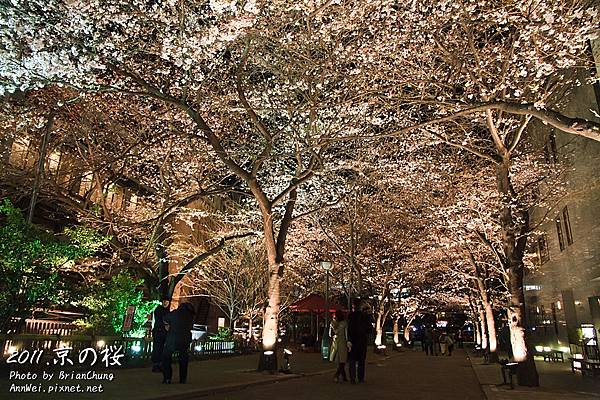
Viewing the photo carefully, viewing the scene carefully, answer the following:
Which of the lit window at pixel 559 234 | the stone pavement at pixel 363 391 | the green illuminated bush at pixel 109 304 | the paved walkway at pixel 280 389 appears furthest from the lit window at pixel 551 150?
the green illuminated bush at pixel 109 304

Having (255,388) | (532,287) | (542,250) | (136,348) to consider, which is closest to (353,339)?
(255,388)

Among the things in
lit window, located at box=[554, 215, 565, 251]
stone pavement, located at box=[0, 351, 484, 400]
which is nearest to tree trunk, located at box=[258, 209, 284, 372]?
stone pavement, located at box=[0, 351, 484, 400]

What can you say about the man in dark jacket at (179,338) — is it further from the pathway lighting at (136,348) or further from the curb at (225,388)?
the pathway lighting at (136,348)

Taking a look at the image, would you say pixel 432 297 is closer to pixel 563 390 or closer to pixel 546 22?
pixel 563 390

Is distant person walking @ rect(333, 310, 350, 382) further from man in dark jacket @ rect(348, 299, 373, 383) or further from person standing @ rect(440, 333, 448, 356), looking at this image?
person standing @ rect(440, 333, 448, 356)

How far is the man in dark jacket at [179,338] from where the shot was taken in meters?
9.46

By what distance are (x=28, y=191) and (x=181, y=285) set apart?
16.5 m

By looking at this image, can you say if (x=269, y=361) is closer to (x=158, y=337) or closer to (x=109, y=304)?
(x=158, y=337)

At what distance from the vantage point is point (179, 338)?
9508 millimetres

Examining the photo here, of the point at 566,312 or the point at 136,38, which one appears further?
the point at 566,312

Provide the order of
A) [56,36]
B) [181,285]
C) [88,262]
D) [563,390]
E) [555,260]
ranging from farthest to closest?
[181,285]
[555,260]
[88,262]
[563,390]
[56,36]

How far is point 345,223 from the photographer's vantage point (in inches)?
1304

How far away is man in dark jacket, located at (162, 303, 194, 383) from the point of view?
9.46 metres

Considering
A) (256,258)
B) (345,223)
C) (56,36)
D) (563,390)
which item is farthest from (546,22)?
(345,223)
